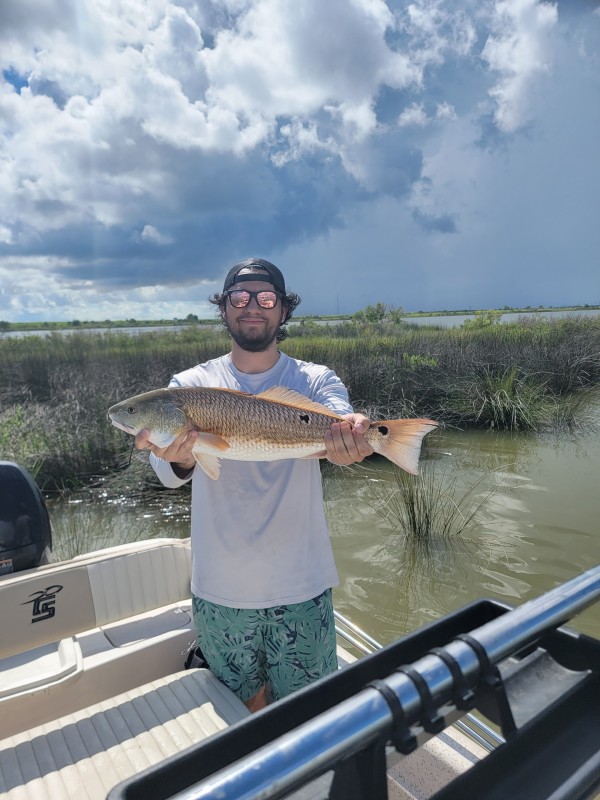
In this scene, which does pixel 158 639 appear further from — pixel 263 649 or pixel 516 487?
pixel 516 487

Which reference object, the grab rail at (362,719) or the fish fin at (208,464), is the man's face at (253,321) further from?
the grab rail at (362,719)

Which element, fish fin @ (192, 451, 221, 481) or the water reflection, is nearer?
fish fin @ (192, 451, 221, 481)

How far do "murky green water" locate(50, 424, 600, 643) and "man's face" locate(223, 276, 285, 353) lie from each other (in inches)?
160

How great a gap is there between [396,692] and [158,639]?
10.0 ft

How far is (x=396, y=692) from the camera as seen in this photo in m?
0.82

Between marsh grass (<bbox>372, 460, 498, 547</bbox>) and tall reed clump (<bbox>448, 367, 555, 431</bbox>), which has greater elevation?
tall reed clump (<bbox>448, 367, 555, 431</bbox>)

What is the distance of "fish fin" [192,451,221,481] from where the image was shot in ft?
8.57

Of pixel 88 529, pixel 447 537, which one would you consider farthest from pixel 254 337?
pixel 88 529

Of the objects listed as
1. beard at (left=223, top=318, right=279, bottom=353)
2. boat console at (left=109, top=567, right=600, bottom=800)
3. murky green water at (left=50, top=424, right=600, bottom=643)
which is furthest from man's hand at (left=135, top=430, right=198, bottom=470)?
murky green water at (left=50, top=424, right=600, bottom=643)

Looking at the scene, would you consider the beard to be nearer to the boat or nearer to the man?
the man

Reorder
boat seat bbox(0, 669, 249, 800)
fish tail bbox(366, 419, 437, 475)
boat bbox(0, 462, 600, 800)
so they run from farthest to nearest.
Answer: fish tail bbox(366, 419, 437, 475) < boat seat bbox(0, 669, 249, 800) < boat bbox(0, 462, 600, 800)

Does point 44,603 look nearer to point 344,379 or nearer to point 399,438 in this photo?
point 399,438

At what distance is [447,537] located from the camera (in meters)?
7.26

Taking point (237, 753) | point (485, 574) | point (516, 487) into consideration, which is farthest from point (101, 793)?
point (516, 487)
